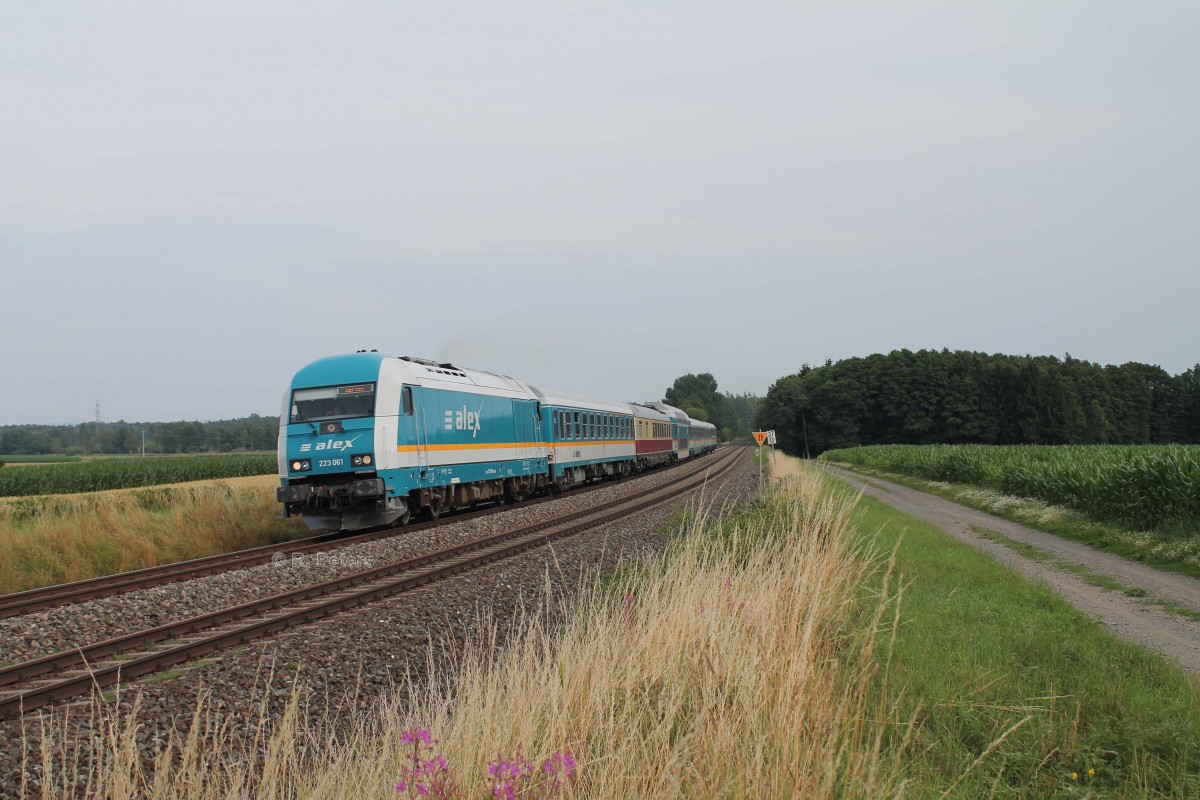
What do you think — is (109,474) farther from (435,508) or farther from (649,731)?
(649,731)

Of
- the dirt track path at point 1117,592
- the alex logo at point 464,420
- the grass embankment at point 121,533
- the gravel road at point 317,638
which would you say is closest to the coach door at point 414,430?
A: the alex logo at point 464,420

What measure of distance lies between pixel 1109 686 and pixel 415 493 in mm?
14890

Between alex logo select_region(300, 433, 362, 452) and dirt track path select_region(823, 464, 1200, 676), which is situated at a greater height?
alex logo select_region(300, 433, 362, 452)

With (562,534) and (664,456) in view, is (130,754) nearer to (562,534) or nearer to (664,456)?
(562,534)

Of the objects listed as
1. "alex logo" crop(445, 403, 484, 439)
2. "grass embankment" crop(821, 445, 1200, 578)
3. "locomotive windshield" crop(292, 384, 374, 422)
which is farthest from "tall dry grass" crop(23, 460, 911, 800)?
"alex logo" crop(445, 403, 484, 439)

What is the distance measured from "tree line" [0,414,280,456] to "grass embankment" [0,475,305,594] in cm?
7606

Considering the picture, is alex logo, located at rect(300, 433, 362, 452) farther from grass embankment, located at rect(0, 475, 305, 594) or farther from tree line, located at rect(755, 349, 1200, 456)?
tree line, located at rect(755, 349, 1200, 456)

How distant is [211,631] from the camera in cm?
872

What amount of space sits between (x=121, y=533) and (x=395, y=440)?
17.2 ft

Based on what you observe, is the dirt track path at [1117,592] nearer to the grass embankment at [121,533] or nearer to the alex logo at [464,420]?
the alex logo at [464,420]

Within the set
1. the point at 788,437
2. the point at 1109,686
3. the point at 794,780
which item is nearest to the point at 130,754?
the point at 794,780

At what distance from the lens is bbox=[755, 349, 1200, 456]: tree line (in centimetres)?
8400

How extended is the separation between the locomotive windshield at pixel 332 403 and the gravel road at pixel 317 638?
2922 millimetres

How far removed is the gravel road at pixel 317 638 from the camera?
19.1 ft
